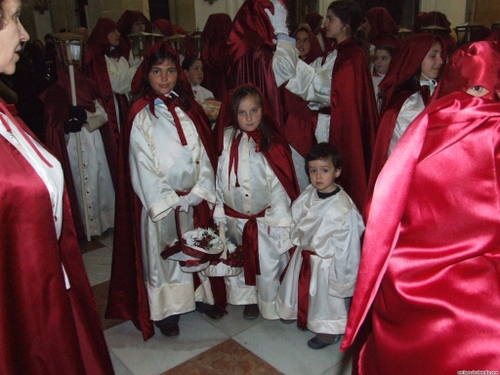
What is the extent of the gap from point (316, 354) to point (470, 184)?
166cm

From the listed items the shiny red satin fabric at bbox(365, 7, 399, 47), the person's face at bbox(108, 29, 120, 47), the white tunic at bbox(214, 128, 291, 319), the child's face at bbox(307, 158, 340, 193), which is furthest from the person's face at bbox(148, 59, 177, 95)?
the shiny red satin fabric at bbox(365, 7, 399, 47)

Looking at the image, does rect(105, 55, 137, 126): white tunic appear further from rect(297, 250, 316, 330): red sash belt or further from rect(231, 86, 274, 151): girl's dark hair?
rect(297, 250, 316, 330): red sash belt

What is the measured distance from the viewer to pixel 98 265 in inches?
163

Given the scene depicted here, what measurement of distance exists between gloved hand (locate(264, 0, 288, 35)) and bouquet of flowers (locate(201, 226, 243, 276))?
177 centimetres

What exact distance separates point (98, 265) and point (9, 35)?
2931 millimetres

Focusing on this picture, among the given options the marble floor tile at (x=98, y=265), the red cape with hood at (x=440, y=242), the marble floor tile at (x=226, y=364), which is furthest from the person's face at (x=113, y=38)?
the red cape with hood at (x=440, y=242)

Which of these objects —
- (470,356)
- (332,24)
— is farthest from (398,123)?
(470,356)

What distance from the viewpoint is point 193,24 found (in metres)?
8.74

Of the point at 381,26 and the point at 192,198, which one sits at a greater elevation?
the point at 381,26

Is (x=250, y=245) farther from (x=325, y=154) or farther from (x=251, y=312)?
(x=325, y=154)

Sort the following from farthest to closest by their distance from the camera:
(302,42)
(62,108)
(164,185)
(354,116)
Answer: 1. (302,42)
2. (62,108)
3. (354,116)
4. (164,185)

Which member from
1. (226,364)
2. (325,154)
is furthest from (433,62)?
(226,364)

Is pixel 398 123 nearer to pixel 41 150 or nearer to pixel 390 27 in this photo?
pixel 41 150

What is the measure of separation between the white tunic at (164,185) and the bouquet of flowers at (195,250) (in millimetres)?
183
